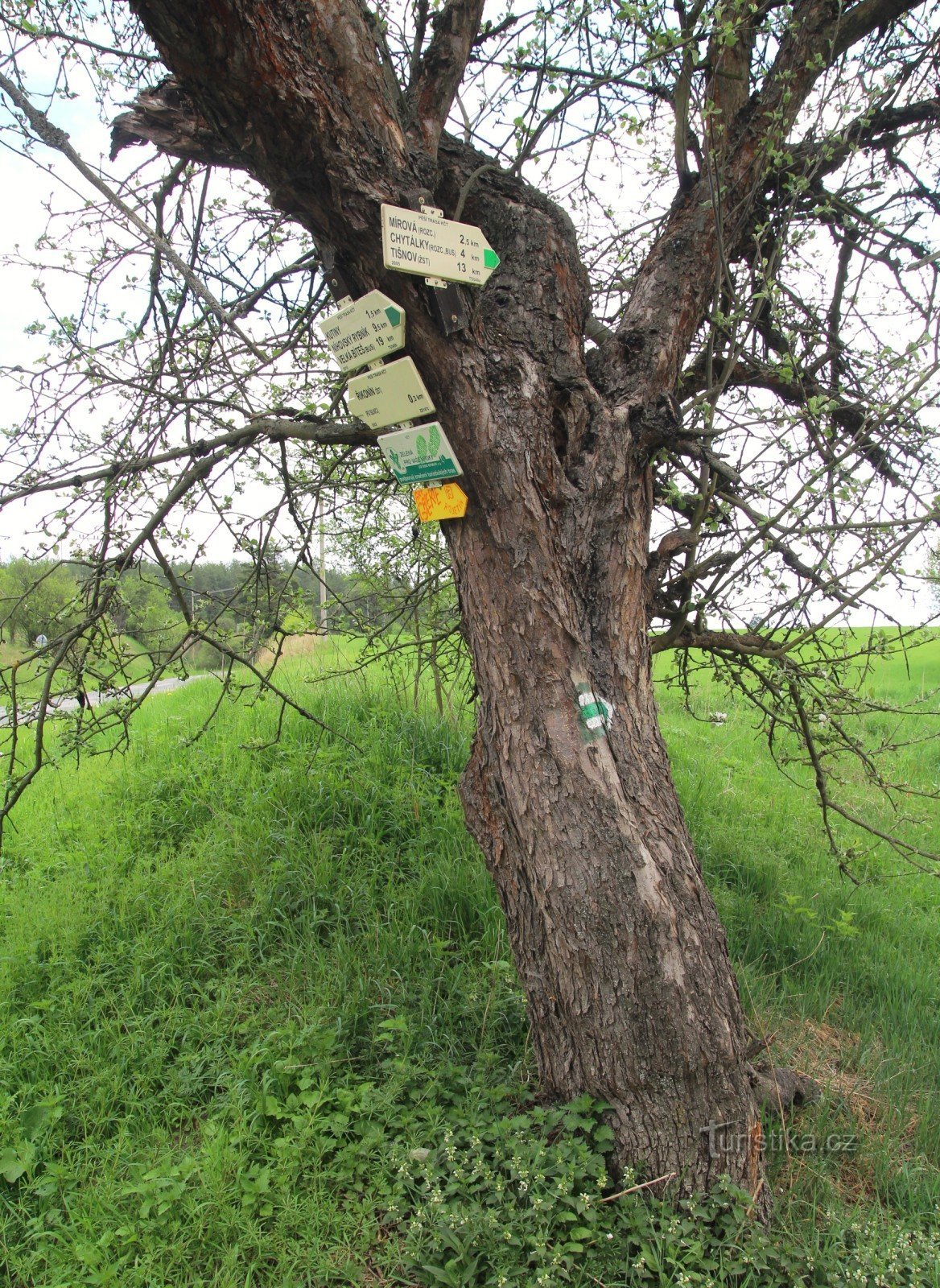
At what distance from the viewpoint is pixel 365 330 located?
2.12 m

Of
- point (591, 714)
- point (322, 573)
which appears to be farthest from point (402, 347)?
point (322, 573)

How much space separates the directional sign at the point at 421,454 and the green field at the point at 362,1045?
1.84 m

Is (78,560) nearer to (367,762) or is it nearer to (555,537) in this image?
(555,537)

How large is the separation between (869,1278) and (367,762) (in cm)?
300

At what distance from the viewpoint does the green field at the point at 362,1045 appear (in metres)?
2.07

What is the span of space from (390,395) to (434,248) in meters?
0.40

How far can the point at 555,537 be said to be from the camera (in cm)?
233

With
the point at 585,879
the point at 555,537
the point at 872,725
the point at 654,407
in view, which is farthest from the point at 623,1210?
the point at 872,725

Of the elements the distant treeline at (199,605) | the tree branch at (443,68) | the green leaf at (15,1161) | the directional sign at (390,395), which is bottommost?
the green leaf at (15,1161)

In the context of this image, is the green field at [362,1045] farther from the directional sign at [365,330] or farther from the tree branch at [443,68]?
the tree branch at [443,68]

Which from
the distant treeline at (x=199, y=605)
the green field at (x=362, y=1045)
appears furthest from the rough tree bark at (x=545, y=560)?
the distant treeline at (x=199, y=605)

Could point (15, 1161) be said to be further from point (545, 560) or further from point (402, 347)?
point (402, 347)

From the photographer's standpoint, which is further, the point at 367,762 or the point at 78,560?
the point at 367,762

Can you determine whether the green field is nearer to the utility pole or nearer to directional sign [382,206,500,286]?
the utility pole
